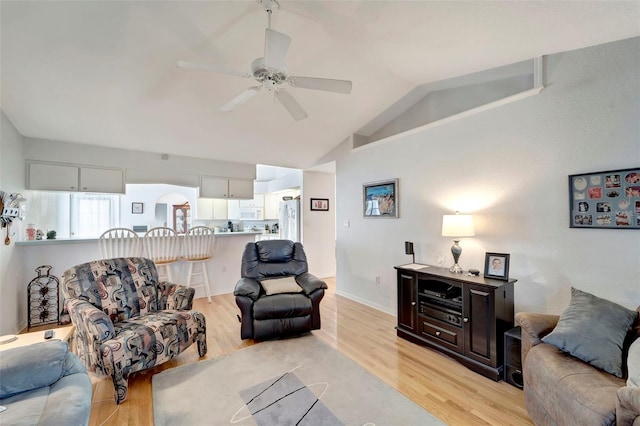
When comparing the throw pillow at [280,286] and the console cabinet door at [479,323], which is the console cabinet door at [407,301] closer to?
the console cabinet door at [479,323]

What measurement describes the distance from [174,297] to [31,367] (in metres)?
1.31

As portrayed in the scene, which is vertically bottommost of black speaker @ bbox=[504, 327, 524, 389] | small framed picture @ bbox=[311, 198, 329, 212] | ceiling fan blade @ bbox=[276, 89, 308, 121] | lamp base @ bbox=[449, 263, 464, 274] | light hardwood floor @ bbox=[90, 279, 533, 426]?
light hardwood floor @ bbox=[90, 279, 533, 426]

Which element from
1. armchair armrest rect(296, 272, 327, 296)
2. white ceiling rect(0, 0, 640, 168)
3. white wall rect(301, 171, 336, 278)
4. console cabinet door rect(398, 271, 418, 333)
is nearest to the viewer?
white ceiling rect(0, 0, 640, 168)

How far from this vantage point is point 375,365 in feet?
8.05

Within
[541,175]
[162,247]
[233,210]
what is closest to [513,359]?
[541,175]

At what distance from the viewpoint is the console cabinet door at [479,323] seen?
2.29 metres

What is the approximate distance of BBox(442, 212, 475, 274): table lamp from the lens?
2697mm

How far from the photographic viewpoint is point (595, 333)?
1.61m

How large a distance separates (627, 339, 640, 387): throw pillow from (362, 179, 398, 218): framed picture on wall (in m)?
2.45

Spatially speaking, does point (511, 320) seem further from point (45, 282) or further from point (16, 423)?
point (45, 282)

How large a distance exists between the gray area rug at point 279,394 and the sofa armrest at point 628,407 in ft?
3.07

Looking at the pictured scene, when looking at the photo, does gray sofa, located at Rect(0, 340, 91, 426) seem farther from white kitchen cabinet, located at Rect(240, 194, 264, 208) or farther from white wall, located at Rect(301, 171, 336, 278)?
white kitchen cabinet, located at Rect(240, 194, 264, 208)

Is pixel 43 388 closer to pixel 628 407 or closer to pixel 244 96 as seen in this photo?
pixel 244 96

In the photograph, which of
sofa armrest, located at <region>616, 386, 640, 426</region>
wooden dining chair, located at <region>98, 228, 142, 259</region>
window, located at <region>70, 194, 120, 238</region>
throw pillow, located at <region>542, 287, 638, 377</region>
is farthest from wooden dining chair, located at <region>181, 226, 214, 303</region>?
sofa armrest, located at <region>616, 386, 640, 426</region>
